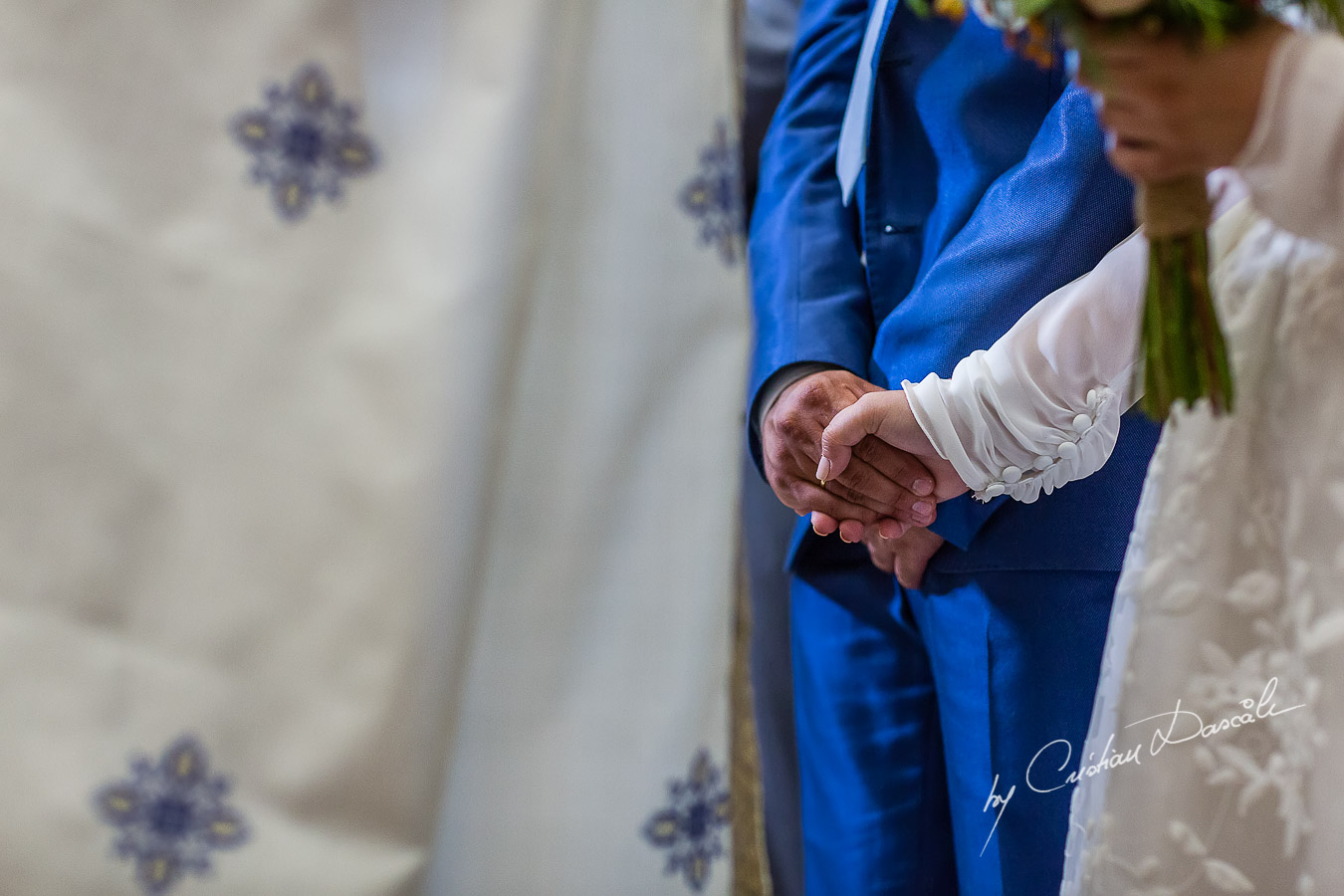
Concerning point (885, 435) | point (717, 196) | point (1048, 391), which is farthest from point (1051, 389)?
point (717, 196)

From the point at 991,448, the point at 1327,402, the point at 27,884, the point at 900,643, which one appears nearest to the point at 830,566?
the point at 900,643

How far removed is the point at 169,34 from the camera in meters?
0.53

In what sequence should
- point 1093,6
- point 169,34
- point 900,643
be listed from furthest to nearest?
1. point 900,643
2. point 169,34
3. point 1093,6

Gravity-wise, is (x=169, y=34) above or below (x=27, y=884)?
above

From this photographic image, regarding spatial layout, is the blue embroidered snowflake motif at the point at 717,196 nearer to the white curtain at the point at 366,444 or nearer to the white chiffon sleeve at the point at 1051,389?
the white curtain at the point at 366,444

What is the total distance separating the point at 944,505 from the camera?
0.65 meters

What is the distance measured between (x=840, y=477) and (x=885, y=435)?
45 mm

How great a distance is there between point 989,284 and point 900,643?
314 millimetres

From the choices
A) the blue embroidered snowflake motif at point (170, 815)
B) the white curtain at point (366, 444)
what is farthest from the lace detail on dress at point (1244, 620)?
the blue embroidered snowflake motif at point (170, 815)

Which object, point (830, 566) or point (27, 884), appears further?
point (830, 566)

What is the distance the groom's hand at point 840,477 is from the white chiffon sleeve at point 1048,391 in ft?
0.15

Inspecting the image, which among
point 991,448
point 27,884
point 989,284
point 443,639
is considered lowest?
point 27,884

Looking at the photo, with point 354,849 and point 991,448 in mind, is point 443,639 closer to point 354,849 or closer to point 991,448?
point 354,849

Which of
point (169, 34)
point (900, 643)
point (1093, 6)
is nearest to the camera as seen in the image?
point (1093, 6)
